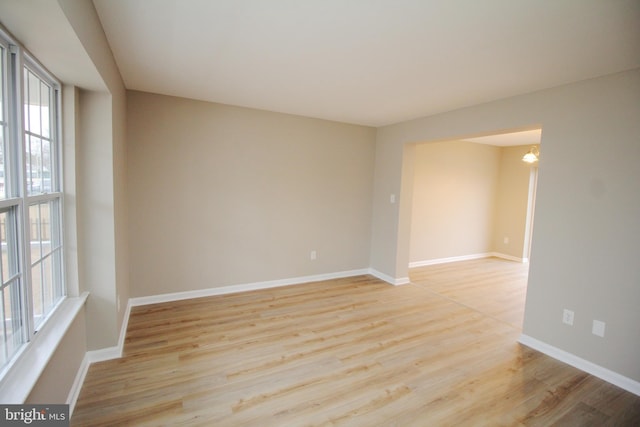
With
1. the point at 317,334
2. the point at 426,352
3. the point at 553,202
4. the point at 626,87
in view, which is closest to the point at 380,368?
the point at 426,352

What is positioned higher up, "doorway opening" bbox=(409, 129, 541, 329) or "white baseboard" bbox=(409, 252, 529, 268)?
"doorway opening" bbox=(409, 129, 541, 329)

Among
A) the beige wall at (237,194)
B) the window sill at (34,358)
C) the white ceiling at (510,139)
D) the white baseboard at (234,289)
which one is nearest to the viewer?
the window sill at (34,358)

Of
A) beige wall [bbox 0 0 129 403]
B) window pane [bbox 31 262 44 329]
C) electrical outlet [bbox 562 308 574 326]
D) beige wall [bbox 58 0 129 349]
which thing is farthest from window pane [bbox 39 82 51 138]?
electrical outlet [bbox 562 308 574 326]

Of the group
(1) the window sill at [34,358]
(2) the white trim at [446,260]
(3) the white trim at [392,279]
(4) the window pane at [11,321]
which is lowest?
(3) the white trim at [392,279]

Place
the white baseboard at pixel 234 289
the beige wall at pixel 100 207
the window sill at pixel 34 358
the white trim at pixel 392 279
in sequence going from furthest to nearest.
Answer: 1. the white trim at pixel 392 279
2. the white baseboard at pixel 234 289
3. the beige wall at pixel 100 207
4. the window sill at pixel 34 358

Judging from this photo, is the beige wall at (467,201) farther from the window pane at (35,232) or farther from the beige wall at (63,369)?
the window pane at (35,232)

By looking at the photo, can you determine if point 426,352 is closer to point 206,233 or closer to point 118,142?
point 206,233

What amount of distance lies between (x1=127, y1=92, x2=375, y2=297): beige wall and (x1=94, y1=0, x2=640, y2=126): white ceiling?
62 centimetres

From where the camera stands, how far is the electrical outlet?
2.60 metres

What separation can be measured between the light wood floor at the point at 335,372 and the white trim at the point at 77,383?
0.04 metres

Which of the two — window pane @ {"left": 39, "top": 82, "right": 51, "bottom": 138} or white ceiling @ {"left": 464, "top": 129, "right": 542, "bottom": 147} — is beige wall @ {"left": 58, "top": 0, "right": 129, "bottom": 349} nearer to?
window pane @ {"left": 39, "top": 82, "right": 51, "bottom": 138}

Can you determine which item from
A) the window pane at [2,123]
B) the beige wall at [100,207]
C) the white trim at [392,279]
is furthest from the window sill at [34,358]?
the white trim at [392,279]

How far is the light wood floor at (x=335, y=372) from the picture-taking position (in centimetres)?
193

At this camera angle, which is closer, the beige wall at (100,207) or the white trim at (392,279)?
the beige wall at (100,207)
